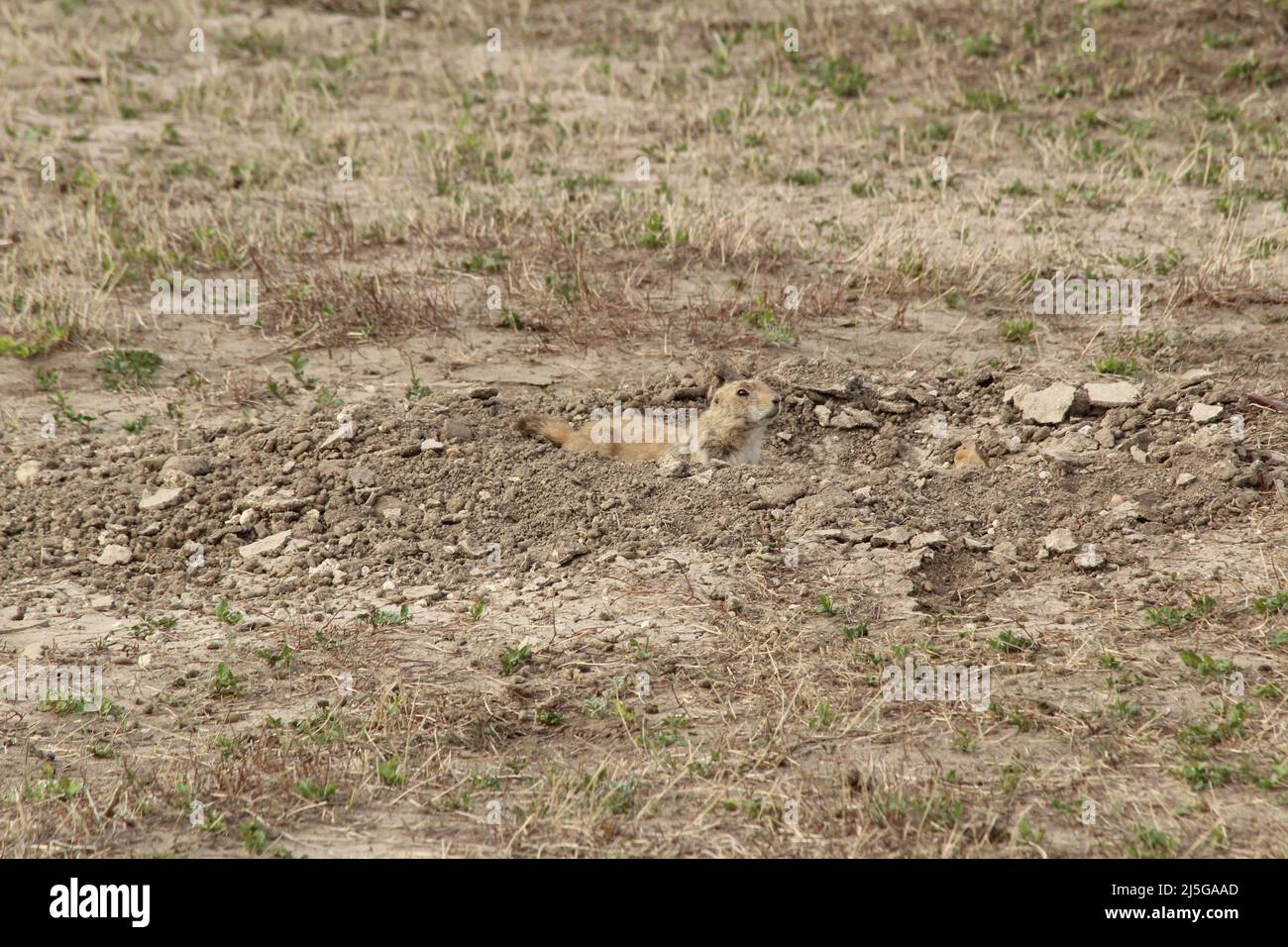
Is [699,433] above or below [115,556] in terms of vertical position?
above

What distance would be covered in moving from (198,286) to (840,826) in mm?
7051

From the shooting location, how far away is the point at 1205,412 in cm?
768

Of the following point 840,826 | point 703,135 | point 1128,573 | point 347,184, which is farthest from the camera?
point 703,135

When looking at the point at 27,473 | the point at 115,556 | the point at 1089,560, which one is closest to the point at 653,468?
the point at 1089,560

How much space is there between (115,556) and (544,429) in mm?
2423

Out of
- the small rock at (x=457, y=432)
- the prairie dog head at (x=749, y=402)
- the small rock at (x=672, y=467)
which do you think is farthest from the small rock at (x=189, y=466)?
the prairie dog head at (x=749, y=402)

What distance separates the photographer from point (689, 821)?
4.91 m

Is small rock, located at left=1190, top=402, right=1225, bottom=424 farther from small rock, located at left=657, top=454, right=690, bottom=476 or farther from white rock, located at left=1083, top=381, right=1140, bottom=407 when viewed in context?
small rock, located at left=657, top=454, right=690, bottom=476

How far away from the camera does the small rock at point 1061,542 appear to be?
22.0 ft

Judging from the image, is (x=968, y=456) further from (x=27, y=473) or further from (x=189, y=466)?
(x=27, y=473)

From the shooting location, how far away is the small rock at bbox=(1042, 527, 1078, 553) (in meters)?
6.70

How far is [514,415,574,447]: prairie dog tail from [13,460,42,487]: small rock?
9.18 ft

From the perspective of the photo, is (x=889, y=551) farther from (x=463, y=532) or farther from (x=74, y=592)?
(x=74, y=592)

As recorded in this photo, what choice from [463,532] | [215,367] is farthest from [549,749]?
[215,367]
